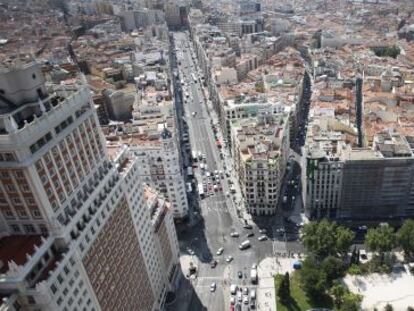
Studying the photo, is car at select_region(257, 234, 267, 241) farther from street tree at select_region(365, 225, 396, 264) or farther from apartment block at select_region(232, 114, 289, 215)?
street tree at select_region(365, 225, 396, 264)

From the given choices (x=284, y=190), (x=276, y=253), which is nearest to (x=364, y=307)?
(x=276, y=253)

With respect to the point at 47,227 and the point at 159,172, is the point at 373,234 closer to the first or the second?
the point at 159,172

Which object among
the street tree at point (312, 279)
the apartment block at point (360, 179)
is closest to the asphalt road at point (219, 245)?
the street tree at point (312, 279)

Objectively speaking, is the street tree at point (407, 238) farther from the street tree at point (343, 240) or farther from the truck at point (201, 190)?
the truck at point (201, 190)

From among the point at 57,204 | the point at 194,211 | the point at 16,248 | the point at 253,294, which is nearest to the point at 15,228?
the point at 16,248

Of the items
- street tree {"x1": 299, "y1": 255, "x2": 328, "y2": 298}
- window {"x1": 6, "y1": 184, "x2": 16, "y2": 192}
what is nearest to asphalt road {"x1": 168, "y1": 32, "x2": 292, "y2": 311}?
street tree {"x1": 299, "y1": 255, "x2": 328, "y2": 298}

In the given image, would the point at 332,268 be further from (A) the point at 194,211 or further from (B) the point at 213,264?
(A) the point at 194,211

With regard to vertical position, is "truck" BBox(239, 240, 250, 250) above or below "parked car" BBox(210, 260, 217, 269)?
above

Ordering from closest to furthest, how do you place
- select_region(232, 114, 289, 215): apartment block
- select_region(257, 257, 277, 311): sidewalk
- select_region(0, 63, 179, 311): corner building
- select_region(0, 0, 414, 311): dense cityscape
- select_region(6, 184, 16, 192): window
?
select_region(0, 63, 179, 311): corner building
select_region(6, 184, 16, 192): window
select_region(0, 0, 414, 311): dense cityscape
select_region(257, 257, 277, 311): sidewalk
select_region(232, 114, 289, 215): apartment block
